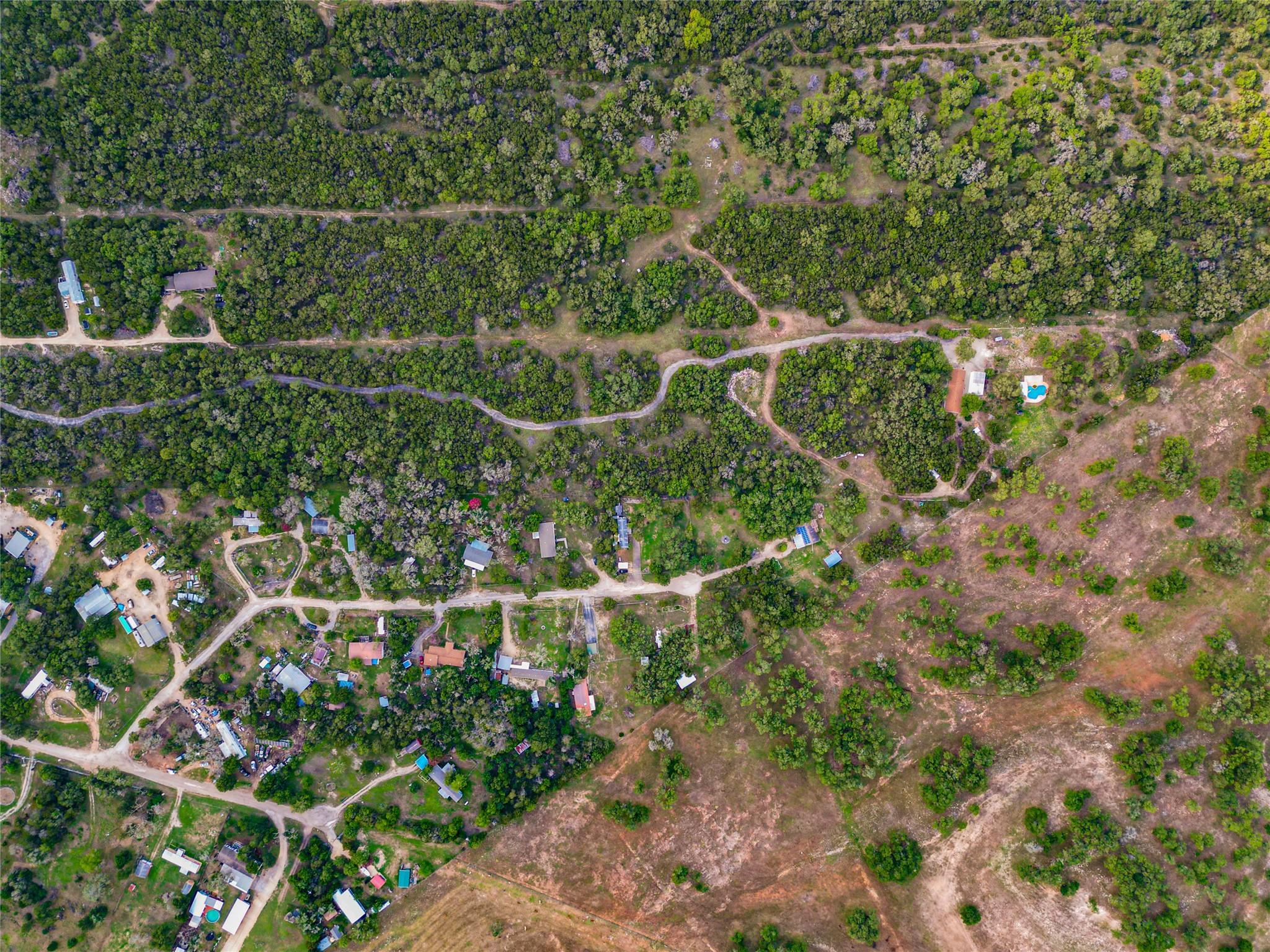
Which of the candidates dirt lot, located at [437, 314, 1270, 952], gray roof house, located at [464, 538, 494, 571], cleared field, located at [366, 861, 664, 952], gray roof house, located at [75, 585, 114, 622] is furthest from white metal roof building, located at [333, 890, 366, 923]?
gray roof house, located at [75, 585, 114, 622]

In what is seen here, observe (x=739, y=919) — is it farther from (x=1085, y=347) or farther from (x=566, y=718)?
(x=1085, y=347)

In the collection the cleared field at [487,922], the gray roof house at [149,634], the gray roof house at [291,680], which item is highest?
the gray roof house at [149,634]

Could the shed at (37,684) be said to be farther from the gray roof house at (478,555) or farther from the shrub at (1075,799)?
the shrub at (1075,799)

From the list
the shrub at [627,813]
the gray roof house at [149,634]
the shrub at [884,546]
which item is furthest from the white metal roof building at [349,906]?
the shrub at [884,546]

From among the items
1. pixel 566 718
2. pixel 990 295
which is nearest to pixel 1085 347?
pixel 990 295

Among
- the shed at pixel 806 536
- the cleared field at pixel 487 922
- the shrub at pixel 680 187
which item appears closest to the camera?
the cleared field at pixel 487 922

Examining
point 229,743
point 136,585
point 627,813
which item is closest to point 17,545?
point 136,585
